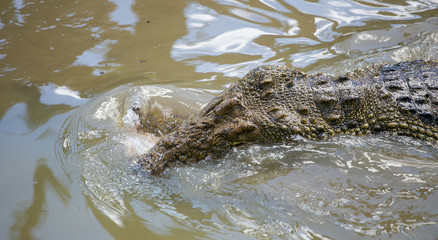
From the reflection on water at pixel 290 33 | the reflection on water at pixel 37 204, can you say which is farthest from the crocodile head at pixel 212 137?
the reflection on water at pixel 290 33

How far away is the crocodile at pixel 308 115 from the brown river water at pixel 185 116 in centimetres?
11

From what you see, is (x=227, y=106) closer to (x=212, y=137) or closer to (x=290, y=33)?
(x=212, y=137)

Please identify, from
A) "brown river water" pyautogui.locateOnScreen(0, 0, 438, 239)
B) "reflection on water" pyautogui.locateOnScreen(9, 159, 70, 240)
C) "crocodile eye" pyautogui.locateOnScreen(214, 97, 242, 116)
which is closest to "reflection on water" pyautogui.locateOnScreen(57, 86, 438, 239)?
"brown river water" pyautogui.locateOnScreen(0, 0, 438, 239)

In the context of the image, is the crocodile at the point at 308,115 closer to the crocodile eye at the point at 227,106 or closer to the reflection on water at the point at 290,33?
the crocodile eye at the point at 227,106

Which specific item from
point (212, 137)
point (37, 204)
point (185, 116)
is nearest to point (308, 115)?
point (212, 137)

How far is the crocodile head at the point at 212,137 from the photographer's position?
293 cm

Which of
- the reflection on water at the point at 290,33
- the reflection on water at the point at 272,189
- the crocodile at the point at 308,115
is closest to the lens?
the reflection on water at the point at 272,189

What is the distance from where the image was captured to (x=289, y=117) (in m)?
2.99

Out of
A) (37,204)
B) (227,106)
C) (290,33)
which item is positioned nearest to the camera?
(37,204)

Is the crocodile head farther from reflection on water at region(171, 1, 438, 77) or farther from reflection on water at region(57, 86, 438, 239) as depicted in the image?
reflection on water at region(171, 1, 438, 77)

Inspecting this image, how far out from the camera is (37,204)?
2592mm

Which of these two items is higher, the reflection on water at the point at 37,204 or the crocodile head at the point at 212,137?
the crocodile head at the point at 212,137

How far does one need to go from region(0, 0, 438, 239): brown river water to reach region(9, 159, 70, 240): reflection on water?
13 millimetres

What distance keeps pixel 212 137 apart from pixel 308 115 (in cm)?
86
